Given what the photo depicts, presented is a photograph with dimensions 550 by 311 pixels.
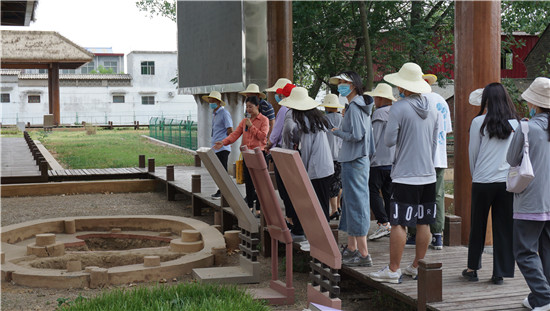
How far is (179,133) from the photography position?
84.9 feet

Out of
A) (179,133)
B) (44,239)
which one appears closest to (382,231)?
(44,239)

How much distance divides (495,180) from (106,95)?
44860mm

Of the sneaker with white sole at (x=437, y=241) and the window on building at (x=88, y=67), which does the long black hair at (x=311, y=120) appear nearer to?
the sneaker with white sole at (x=437, y=241)

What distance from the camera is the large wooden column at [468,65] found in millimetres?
6992

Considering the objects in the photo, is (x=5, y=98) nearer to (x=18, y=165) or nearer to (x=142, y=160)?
(x=18, y=165)

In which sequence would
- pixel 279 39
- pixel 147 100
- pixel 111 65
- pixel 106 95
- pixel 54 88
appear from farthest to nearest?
pixel 111 65
pixel 147 100
pixel 106 95
pixel 54 88
pixel 279 39

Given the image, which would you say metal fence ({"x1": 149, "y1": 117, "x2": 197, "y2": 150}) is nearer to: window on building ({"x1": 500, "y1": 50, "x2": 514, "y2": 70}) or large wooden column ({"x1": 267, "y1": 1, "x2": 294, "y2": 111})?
large wooden column ({"x1": 267, "y1": 1, "x2": 294, "y2": 111})

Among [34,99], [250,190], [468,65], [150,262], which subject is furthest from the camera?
[34,99]

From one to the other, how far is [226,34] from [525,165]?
42.1 ft

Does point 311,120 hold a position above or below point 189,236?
above

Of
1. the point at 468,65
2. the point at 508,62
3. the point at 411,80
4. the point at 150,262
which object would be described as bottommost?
Answer: the point at 150,262

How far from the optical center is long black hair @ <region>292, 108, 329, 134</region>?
684 cm

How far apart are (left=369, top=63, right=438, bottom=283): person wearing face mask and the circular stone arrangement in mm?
2833

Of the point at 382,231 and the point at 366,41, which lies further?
the point at 366,41
